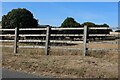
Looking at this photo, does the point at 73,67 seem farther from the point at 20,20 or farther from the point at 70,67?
the point at 20,20

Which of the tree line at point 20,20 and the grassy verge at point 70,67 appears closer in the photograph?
the grassy verge at point 70,67

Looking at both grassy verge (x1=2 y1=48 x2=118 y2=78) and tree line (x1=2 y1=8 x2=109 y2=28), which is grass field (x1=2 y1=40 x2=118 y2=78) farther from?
tree line (x1=2 y1=8 x2=109 y2=28)

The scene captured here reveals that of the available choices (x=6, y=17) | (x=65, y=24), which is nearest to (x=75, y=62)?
(x=6, y=17)

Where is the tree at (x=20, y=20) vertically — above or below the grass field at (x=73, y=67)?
above

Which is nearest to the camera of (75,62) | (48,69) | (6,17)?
(48,69)

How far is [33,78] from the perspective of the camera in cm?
941

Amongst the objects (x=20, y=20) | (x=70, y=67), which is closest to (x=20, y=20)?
(x=20, y=20)

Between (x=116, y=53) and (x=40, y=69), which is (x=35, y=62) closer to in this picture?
(x=40, y=69)

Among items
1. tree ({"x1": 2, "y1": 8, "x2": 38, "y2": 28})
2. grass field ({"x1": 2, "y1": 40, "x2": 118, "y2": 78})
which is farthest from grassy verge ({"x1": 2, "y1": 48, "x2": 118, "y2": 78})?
tree ({"x1": 2, "y1": 8, "x2": 38, "y2": 28})

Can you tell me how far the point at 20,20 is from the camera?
38469 millimetres

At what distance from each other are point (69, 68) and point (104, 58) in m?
3.57

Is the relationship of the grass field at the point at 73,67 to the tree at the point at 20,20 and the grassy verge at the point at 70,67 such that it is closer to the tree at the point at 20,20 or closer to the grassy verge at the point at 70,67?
the grassy verge at the point at 70,67

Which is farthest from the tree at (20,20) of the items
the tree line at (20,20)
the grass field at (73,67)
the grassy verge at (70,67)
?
the grassy verge at (70,67)

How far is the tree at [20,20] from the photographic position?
38.3 metres
